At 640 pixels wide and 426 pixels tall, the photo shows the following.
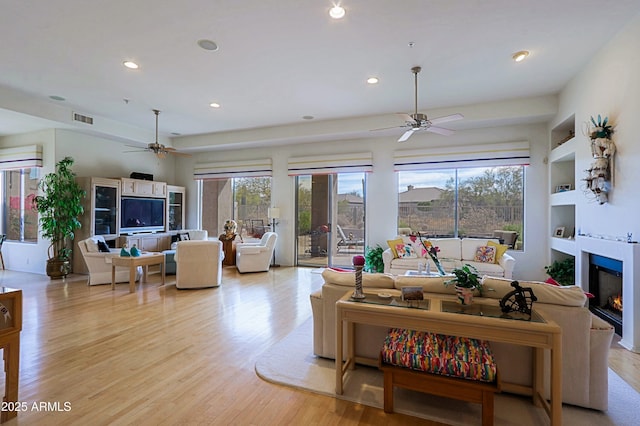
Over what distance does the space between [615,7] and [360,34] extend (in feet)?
7.66

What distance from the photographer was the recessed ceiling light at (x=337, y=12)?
2895 mm

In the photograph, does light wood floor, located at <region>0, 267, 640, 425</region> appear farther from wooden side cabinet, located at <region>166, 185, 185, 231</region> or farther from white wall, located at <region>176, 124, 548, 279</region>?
wooden side cabinet, located at <region>166, 185, 185, 231</region>

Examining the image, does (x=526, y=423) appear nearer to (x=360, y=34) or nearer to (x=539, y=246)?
(x=360, y=34)

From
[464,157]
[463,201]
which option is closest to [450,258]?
[463,201]

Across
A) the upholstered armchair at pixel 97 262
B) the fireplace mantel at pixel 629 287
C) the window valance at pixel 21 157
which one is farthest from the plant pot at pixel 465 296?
the window valance at pixel 21 157

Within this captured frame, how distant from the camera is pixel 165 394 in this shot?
2.28m

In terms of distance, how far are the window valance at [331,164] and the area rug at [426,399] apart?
4.76 meters

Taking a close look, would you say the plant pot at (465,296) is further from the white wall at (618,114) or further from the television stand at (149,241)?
the television stand at (149,241)

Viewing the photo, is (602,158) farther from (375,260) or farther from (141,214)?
(141,214)

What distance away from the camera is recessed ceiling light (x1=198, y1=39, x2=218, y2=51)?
348cm

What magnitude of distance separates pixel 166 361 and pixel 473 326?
2514 millimetres

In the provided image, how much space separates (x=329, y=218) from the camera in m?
7.52

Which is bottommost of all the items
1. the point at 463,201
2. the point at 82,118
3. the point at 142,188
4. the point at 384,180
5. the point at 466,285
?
the point at 466,285

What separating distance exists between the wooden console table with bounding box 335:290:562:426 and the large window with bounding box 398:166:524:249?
4492mm
